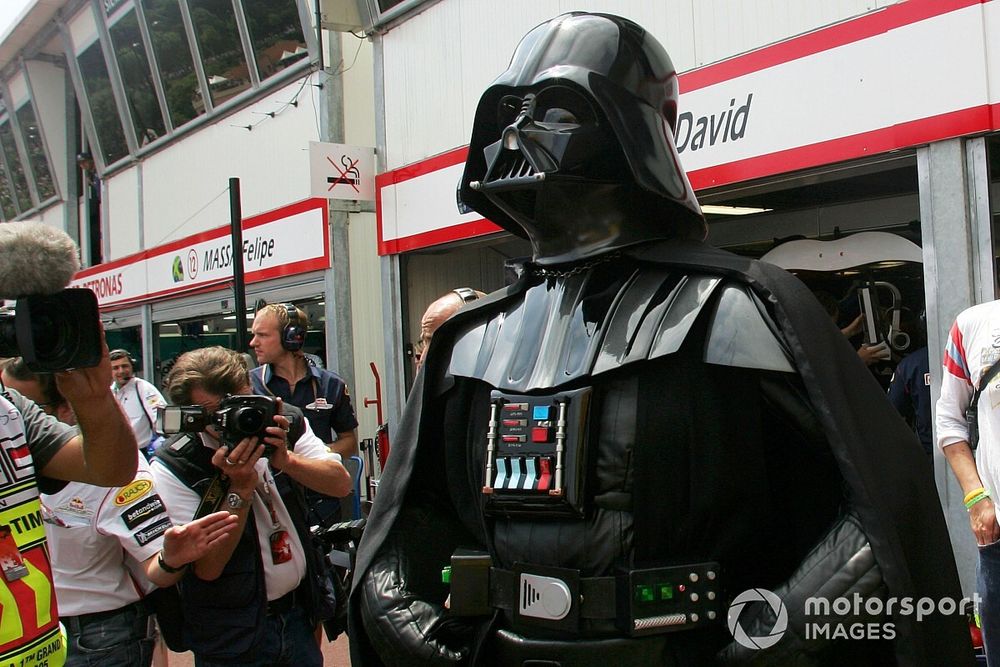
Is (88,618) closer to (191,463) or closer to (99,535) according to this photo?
(99,535)

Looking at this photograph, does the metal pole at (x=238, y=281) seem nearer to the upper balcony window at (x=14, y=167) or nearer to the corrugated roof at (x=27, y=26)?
the corrugated roof at (x=27, y=26)

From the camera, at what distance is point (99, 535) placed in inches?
108

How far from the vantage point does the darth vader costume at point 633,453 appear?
153 centimetres

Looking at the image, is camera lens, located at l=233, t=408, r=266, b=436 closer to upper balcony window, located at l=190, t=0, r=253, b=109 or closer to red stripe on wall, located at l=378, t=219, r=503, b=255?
red stripe on wall, located at l=378, t=219, r=503, b=255

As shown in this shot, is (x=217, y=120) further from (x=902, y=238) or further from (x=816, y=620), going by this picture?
(x=816, y=620)

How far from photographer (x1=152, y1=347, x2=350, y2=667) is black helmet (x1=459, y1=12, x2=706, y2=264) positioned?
1234mm

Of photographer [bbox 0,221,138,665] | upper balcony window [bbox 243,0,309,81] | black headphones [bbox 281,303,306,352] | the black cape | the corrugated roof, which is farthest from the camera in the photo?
the corrugated roof

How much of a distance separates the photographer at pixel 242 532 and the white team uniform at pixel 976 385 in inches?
78.6

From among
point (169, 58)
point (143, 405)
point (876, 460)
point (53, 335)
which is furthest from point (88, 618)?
point (169, 58)

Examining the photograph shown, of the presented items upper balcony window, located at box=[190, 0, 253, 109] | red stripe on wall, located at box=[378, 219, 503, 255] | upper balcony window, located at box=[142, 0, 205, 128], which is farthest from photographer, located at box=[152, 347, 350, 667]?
upper balcony window, located at box=[142, 0, 205, 128]

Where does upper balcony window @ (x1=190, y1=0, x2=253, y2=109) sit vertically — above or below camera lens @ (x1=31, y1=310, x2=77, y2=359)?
above

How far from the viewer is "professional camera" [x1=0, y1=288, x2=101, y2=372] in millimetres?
1793

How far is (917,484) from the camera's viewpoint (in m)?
1.59

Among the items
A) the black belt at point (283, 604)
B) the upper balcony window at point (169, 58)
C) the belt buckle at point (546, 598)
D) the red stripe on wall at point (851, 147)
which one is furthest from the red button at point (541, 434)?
the upper balcony window at point (169, 58)
